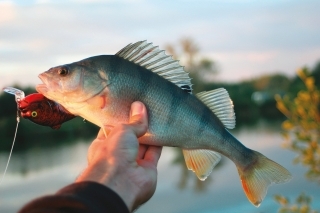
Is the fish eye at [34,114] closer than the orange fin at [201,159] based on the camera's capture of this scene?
Yes

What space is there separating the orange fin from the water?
6.96 metres

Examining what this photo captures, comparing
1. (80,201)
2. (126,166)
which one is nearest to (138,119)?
(126,166)

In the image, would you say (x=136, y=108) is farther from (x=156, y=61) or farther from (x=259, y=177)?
(x=259, y=177)

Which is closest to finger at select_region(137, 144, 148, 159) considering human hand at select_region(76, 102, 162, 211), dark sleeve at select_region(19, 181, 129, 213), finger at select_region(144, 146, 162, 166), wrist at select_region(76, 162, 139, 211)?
finger at select_region(144, 146, 162, 166)

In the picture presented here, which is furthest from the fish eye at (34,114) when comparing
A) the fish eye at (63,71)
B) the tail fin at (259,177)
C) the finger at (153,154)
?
the tail fin at (259,177)

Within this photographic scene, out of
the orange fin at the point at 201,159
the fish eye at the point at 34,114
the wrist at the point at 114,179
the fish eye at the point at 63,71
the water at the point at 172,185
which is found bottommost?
the water at the point at 172,185

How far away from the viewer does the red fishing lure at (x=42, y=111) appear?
173 cm

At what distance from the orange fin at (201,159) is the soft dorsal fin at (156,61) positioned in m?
0.27

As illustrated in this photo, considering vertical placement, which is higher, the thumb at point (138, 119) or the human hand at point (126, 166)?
the thumb at point (138, 119)

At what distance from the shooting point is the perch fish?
177 cm

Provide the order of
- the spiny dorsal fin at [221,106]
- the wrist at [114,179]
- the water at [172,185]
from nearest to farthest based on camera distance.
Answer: the wrist at [114,179], the spiny dorsal fin at [221,106], the water at [172,185]

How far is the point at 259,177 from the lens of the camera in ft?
6.59

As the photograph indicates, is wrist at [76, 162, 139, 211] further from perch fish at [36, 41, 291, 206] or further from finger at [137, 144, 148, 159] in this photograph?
finger at [137, 144, 148, 159]

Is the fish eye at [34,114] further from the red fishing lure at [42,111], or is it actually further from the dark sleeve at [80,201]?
the dark sleeve at [80,201]
